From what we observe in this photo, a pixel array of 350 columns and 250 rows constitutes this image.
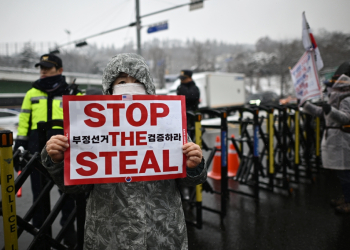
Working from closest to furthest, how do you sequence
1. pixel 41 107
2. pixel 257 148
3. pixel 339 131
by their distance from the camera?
1. pixel 41 107
2. pixel 339 131
3. pixel 257 148

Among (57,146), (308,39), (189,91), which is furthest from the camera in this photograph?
(189,91)

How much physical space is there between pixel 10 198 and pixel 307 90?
172 inches

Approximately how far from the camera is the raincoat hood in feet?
5.35

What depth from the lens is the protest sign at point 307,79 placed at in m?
4.33

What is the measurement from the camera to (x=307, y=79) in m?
4.49

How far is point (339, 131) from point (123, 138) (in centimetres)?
381

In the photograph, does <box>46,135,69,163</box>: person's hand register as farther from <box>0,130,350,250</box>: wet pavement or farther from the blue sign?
the blue sign

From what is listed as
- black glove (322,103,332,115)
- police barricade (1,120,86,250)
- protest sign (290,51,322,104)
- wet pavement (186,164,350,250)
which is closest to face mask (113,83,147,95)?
police barricade (1,120,86,250)

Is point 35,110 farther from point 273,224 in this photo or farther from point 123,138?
point 273,224

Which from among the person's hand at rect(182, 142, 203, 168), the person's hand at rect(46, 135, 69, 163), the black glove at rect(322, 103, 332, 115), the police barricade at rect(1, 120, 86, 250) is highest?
the black glove at rect(322, 103, 332, 115)

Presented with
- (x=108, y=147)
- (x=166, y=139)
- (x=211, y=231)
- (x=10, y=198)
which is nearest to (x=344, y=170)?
(x=211, y=231)

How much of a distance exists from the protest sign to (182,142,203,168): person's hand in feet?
11.4

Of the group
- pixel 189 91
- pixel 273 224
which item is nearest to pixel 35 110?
pixel 189 91

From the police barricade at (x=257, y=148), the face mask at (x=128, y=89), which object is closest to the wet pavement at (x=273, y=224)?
the police barricade at (x=257, y=148)
